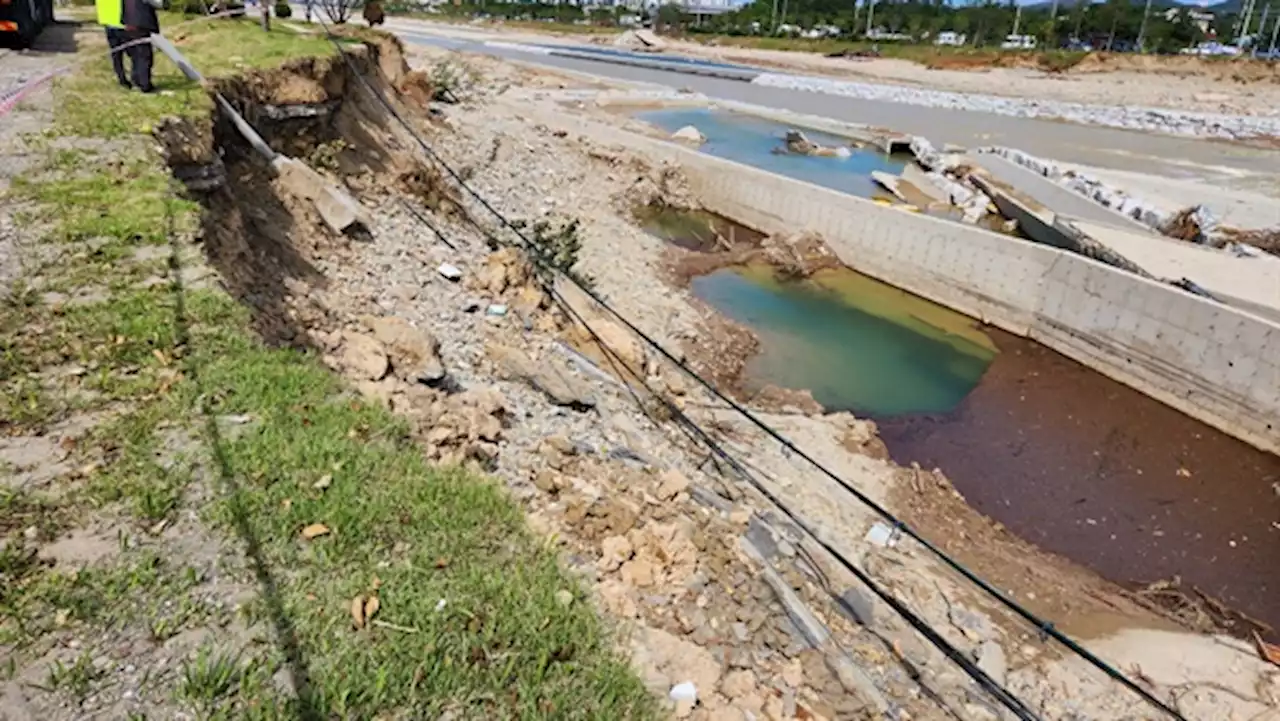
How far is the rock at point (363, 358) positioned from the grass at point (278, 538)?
716 millimetres

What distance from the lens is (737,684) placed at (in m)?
4.32

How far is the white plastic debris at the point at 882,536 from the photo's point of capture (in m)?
8.59

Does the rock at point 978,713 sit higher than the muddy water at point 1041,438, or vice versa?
the rock at point 978,713

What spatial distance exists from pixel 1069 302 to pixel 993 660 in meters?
10.6

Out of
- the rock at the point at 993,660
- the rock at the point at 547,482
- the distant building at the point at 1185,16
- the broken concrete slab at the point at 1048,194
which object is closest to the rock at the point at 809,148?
the broken concrete slab at the point at 1048,194

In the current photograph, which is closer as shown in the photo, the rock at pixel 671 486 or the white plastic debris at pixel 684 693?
the white plastic debris at pixel 684 693

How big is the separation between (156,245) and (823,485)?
25.0 feet

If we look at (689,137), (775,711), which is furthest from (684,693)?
(689,137)

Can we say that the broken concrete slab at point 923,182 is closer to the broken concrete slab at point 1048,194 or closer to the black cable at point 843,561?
the broken concrete slab at point 1048,194

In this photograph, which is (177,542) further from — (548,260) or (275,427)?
(548,260)

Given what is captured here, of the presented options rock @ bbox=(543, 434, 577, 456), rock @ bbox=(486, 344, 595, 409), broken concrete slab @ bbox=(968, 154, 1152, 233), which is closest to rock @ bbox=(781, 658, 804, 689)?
rock @ bbox=(543, 434, 577, 456)

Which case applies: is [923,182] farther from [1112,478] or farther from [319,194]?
[319,194]

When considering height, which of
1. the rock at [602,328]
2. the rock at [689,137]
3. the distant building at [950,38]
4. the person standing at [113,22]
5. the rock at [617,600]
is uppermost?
the distant building at [950,38]

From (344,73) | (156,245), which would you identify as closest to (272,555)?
(156,245)
